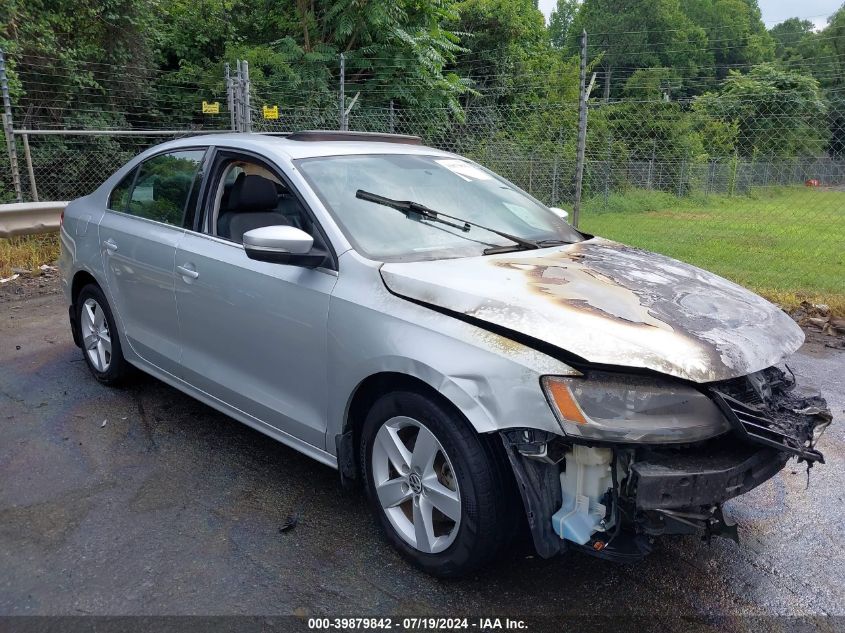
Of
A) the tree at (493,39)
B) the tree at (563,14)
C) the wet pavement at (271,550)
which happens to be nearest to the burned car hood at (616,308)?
the wet pavement at (271,550)

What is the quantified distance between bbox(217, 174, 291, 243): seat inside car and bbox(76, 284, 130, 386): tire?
1401 millimetres

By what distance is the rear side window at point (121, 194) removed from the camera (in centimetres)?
459

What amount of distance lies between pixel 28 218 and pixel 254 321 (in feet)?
21.4

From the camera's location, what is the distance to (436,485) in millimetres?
2660

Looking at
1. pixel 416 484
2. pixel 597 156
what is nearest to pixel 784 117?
pixel 597 156

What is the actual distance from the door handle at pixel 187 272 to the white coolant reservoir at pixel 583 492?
2243 millimetres

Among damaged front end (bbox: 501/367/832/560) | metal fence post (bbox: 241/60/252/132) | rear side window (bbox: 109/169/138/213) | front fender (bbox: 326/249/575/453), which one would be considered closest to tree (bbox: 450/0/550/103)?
metal fence post (bbox: 241/60/252/132)

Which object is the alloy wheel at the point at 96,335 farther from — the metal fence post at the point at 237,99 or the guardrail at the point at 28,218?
the metal fence post at the point at 237,99

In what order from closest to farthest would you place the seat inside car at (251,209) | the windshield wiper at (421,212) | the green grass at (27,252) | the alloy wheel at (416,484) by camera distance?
the alloy wheel at (416,484)
the windshield wiper at (421,212)
the seat inside car at (251,209)
the green grass at (27,252)

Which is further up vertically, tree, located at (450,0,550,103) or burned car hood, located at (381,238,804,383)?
tree, located at (450,0,550,103)

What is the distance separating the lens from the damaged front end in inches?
89.7

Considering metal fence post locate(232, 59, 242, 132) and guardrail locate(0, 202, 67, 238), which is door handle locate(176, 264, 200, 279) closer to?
guardrail locate(0, 202, 67, 238)

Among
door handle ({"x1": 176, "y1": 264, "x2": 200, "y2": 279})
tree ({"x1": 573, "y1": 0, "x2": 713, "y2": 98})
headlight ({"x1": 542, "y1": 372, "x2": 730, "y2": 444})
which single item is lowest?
headlight ({"x1": 542, "y1": 372, "x2": 730, "y2": 444})

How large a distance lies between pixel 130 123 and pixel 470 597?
1583cm
